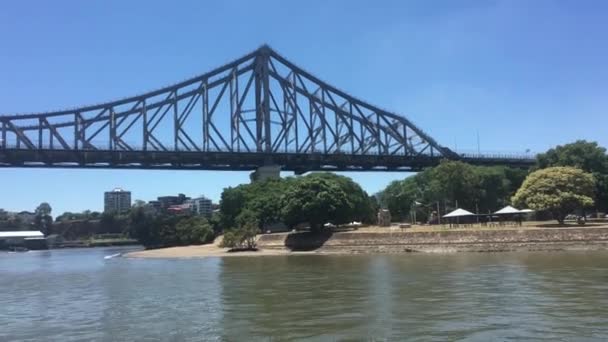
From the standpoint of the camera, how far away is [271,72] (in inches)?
5507

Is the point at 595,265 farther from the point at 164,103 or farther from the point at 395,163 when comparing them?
the point at 164,103

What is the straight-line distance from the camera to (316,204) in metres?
83.8

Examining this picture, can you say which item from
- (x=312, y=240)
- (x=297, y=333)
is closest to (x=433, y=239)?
(x=312, y=240)

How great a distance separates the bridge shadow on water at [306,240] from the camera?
8237cm

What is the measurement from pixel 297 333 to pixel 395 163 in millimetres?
123263

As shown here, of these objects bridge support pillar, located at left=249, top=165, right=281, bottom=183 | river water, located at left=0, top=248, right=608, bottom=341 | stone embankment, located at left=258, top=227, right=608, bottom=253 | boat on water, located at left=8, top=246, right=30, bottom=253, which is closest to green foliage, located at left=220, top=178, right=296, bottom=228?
bridge support pillar, located at left=249, top=165, right=281, bottom=183

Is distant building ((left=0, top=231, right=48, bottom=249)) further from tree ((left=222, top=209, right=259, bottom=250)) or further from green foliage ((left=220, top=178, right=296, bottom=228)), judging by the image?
Result: tree ((left=222, top=209, right=259, bottom=250))

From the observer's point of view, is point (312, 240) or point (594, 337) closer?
point (594, 337)

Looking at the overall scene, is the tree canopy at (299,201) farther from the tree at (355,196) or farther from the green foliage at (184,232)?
the green foliage at (184,232)

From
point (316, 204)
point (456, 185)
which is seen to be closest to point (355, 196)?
point (316, 204)

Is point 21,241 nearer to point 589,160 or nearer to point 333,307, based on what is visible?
point 589,160

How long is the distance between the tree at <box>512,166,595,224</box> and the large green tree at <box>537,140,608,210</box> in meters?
18.6

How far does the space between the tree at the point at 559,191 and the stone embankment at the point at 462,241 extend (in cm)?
697

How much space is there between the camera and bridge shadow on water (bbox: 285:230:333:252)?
270 ft
